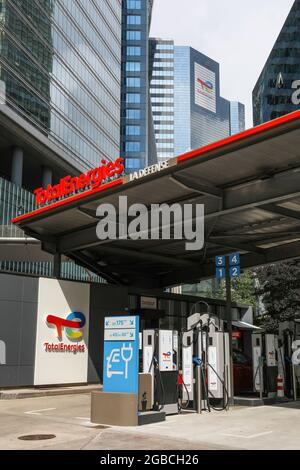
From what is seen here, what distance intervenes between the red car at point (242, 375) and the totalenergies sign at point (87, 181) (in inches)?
322

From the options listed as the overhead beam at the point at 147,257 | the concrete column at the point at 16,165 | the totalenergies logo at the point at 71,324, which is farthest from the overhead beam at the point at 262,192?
the concrete column at the point at 16,165

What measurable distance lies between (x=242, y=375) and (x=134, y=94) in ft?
443

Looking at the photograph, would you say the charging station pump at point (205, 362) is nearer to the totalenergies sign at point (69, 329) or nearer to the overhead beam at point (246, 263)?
the totalenergies sign at point (69, 329)

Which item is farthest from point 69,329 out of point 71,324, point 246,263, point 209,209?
point 246,263

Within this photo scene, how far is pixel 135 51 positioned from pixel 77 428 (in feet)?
492

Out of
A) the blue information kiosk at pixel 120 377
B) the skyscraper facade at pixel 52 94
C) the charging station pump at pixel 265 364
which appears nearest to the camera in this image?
the blue information kiosk at pixel 120 377

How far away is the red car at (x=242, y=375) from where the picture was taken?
782 inches

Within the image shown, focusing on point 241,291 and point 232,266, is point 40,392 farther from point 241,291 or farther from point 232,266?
point 241,291

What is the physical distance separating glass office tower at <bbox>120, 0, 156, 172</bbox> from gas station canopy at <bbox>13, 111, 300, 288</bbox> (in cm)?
11965

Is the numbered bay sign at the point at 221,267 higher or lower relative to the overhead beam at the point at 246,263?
lower

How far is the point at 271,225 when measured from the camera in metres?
20.4

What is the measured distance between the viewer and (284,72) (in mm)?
104938

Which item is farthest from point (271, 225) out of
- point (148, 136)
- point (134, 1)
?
point (134, 1)
